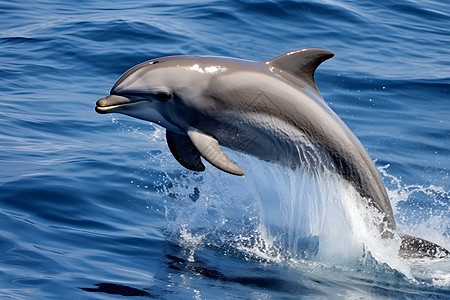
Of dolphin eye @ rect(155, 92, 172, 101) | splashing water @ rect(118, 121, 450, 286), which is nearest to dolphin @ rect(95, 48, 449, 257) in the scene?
dolphin eye @ rect(155, 92, 172, 101)

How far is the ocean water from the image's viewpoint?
744cm

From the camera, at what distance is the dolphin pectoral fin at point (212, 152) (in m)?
7.30

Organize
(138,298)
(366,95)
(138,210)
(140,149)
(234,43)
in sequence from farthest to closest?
(234,43), (366,95), (140,149), (138,210), (138,298)

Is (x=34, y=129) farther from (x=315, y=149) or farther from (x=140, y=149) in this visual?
(x=315, y=149)

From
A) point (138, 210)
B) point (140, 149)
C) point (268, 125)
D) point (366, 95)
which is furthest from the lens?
point (366, 95)

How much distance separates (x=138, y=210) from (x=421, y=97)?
6.27 m

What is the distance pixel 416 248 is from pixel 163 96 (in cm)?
253

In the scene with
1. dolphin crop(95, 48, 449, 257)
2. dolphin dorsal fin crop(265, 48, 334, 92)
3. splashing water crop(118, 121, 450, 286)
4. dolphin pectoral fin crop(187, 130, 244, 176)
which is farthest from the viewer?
splashing water crop(118, 121, 450, 286)

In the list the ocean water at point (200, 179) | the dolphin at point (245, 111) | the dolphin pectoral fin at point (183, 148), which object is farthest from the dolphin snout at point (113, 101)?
the ocean water at point (200, 179)

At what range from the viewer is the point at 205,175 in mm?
9688

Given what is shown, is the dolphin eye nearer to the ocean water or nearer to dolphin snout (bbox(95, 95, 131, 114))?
dolphin snout (bbox(95, 95, 131, 114))

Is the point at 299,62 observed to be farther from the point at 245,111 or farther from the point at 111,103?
the point at 111,103

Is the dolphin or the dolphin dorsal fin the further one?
the dolphin dorsal fin

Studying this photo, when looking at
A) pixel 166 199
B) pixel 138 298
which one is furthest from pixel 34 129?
pixel 138 298
